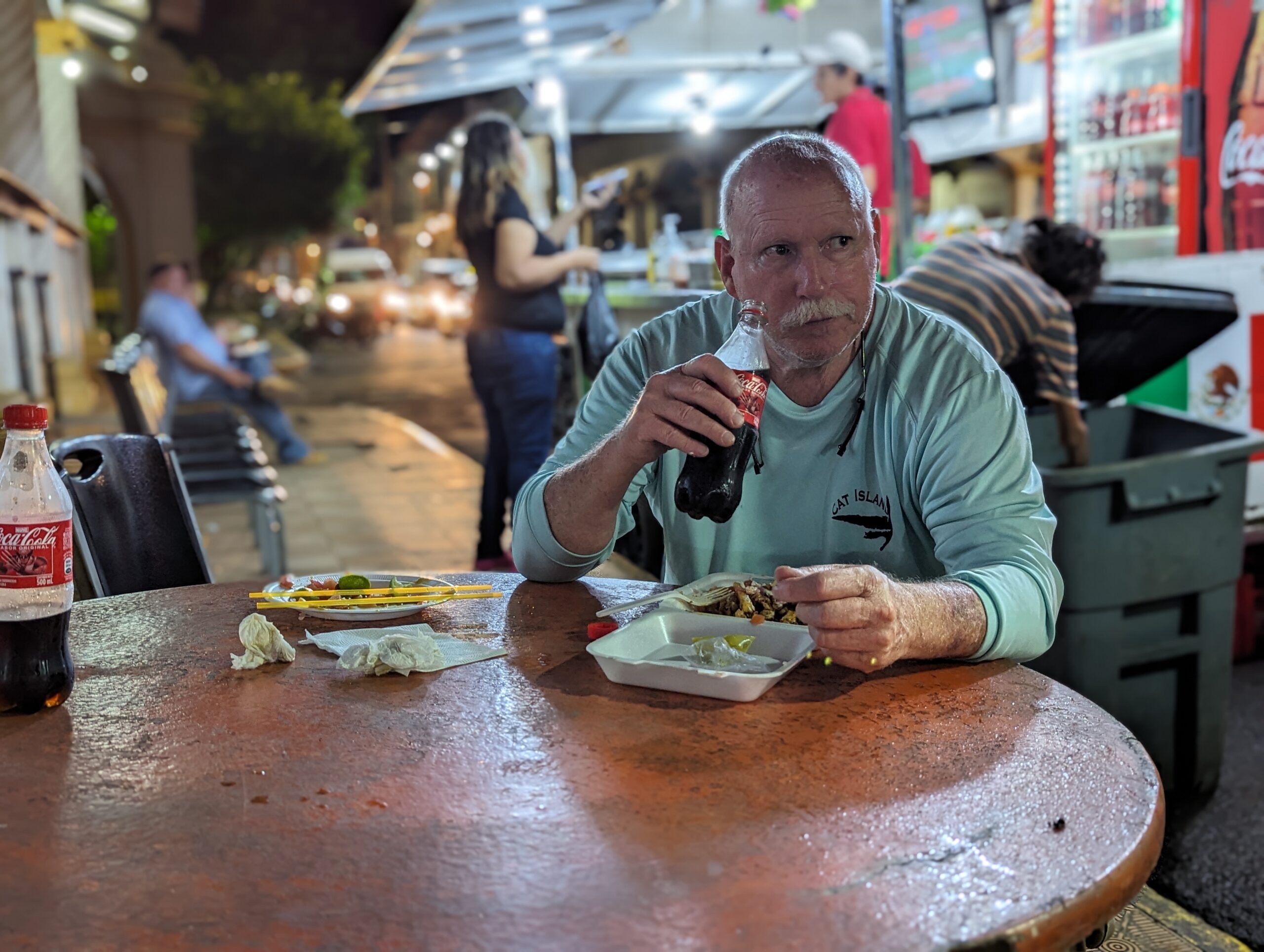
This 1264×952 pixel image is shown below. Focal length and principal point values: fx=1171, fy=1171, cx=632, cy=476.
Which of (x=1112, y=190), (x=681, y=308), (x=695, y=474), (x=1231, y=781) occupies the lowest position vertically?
(x=1231, y=781)

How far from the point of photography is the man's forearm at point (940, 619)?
179cm

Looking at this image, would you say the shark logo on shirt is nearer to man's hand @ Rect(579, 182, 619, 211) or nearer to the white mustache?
the white mustache

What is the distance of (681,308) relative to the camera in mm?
2674

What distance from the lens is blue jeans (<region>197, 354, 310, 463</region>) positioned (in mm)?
9273

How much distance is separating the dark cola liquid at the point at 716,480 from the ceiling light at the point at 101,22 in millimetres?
18490

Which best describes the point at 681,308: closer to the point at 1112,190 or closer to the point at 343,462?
the point at 1112,190

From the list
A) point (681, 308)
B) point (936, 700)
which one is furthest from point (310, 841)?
point (681, 308)

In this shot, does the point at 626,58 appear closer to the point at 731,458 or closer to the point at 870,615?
the point at 731,458

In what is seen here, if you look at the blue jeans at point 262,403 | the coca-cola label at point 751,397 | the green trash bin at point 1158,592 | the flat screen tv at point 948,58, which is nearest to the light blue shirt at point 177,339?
the blue jeans at point 262,403

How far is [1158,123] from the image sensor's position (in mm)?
6934

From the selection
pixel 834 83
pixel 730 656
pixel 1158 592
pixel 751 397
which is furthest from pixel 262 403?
pixel 730 656

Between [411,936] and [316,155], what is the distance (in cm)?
3725

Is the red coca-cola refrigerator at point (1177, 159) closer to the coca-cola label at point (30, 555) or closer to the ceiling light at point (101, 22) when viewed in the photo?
the coca-cola label at point (30, 555)

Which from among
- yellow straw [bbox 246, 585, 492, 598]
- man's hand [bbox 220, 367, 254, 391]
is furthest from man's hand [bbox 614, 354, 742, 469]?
man's hand [bbox 220, 367, 254, 391]
